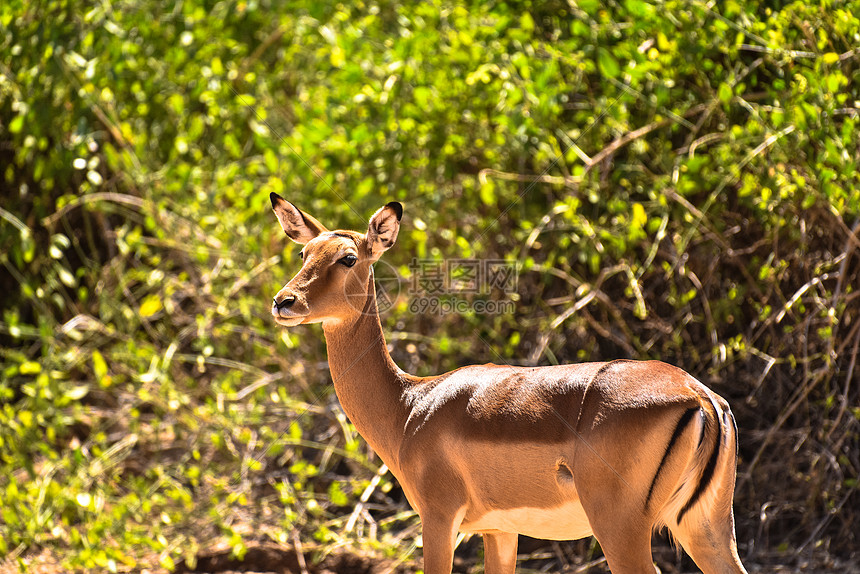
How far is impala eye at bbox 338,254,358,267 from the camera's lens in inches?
109

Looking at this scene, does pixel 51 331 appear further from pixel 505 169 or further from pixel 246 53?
pixel 505 169

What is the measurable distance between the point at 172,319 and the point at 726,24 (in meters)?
4.06

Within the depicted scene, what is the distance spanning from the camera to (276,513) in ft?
17.1

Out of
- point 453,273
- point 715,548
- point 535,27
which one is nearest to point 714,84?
point 535,27

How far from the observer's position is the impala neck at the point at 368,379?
2910 mm

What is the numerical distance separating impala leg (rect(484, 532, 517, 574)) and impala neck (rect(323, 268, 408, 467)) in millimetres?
429

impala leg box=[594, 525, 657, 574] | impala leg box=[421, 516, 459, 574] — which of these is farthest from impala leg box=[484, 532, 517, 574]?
impala leg box=[594, 525, 657, 574]

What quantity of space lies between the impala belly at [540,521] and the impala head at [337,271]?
789 mm

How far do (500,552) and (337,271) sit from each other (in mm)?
1086

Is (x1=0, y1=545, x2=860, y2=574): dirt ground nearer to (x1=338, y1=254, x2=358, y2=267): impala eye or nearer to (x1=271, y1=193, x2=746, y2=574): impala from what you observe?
(x1=271, y1=193, x2=746, y2=574): impala

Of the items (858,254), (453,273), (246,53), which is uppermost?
(246,53)

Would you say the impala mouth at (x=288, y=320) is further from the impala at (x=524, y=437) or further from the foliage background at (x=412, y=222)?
the foliage background at (x=412, y=222)

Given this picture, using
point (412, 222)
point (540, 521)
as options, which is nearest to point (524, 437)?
point (540, 521)

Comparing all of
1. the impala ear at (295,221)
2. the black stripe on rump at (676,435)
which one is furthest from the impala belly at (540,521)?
the impala ear at (295,221)
